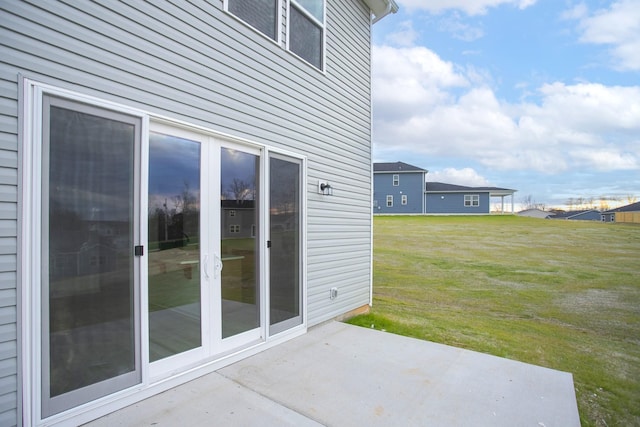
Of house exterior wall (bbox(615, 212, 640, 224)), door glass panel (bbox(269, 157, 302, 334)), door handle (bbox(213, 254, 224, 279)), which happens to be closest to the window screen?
door glass panel (bbox(269, 157, 302, 334))

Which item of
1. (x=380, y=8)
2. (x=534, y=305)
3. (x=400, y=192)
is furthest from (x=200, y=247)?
(x=400, y=192)

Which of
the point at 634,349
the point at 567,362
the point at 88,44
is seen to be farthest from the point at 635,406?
the point at 88,44

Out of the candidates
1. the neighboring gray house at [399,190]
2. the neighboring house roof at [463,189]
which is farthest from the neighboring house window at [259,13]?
the neighboring house roof at [463,189]

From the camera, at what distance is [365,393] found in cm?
272

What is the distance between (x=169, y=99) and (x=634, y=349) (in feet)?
21.6

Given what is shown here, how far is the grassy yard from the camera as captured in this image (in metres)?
3.60

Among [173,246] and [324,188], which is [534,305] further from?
[173,246]

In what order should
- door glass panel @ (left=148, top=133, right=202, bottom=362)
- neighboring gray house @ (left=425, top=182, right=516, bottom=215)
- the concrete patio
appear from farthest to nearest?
neighboring gray house @ (left=425, top=182, right=516, bottom=215), door glass panel @ (left=148, top=133, right=202, bottom=362), the concrete patio

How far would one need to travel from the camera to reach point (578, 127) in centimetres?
2294

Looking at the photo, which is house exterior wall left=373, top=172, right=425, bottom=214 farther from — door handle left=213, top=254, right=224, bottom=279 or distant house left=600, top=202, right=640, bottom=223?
door handle left=213, top=254, right=224, bottom=279

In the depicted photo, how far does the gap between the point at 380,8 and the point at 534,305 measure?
22.1ft

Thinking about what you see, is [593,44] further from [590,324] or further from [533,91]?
[590,324]

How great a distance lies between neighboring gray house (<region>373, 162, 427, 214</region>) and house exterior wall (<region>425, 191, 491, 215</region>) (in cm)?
125

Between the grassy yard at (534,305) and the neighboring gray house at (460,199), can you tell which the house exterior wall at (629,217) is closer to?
the neighboring gray house at (460,199)
